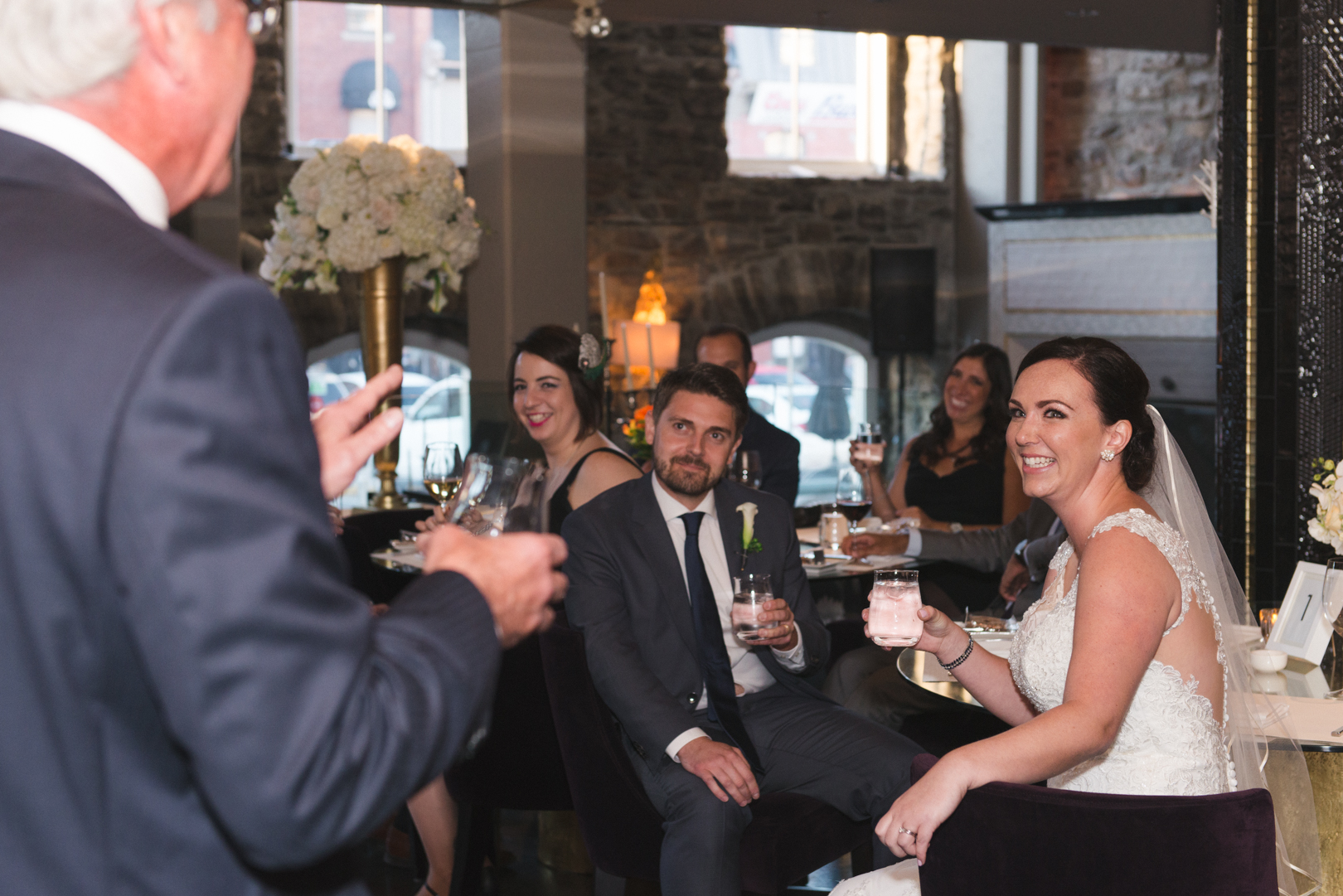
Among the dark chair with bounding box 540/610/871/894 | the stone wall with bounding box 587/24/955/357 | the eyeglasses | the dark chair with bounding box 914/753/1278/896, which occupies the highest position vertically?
the stone wall with bounding box 587/24/955/357

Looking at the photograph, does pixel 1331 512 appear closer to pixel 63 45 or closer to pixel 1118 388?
pixel 1118 388

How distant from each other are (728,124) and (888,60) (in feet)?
5.94

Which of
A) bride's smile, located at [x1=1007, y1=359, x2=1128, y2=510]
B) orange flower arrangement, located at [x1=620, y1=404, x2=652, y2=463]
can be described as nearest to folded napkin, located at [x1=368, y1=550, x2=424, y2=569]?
orange flower arrangement, located at [x1=620, y1=404, x2=652, y2=463]

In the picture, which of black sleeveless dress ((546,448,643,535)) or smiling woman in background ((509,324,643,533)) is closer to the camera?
black sleeveless dress ((546,448,643,535))

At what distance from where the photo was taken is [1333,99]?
11.6 feet

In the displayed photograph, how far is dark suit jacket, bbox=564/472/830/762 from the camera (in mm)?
2701

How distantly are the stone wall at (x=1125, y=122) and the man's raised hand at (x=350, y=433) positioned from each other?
10665 mm

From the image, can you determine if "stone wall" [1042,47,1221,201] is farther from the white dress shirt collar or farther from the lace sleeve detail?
the lace sleeve detail

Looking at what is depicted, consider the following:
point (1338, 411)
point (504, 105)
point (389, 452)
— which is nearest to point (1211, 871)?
point (1338, 411)

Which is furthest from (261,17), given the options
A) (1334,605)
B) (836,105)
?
(836,105)

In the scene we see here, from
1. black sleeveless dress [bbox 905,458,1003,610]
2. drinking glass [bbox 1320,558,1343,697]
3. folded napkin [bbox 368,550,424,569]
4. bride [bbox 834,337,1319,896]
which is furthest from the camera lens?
black sleeveless dress [bbox 905,458,1003,610]

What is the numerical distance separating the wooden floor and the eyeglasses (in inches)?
109

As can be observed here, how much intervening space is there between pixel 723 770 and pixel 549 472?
96 cm

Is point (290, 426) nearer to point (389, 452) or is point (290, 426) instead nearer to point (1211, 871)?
point (1211, 871)
